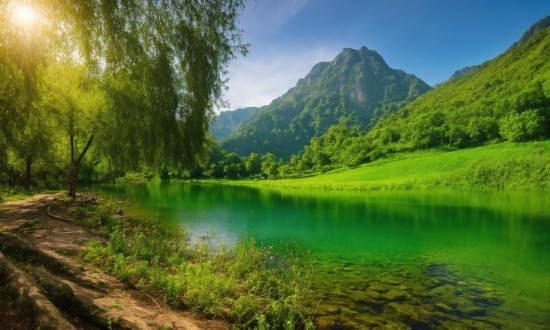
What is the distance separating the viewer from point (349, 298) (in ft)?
36.8

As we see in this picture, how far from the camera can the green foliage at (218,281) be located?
9094 millimetres

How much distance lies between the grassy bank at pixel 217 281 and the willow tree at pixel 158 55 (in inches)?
167

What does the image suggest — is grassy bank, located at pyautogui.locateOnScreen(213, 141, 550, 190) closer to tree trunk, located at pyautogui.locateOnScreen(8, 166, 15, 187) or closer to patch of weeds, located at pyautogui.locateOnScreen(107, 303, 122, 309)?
tree trunk, located at pyautogui.locateOnScreen(8, 166, 15, 187)

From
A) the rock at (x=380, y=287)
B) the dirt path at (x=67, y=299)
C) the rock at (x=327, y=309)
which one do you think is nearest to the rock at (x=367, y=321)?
Answer: the rock at (x=327, y=309)

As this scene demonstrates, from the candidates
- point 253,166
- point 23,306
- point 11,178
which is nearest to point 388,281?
point 23,306

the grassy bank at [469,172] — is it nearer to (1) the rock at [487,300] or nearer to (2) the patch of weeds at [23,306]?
(1) the rock at [487,300]

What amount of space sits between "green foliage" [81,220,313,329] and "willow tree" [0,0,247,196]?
13.9ft

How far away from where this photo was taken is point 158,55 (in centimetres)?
1044

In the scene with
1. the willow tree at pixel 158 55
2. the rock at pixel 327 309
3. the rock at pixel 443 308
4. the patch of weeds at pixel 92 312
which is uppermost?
the willow tree at pixel 158 55

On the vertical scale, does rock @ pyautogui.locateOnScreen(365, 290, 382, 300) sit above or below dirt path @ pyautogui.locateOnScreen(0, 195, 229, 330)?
below

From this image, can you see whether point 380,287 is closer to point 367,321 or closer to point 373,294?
point 373,294

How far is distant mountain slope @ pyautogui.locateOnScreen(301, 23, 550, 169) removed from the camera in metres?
80.8

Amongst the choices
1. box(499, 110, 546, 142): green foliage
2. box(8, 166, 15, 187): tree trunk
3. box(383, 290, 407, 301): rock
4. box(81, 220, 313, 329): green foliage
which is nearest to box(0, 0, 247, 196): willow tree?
box(81, 220, 313, 329): green foliage

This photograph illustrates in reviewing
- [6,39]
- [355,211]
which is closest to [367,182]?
[355,211]
